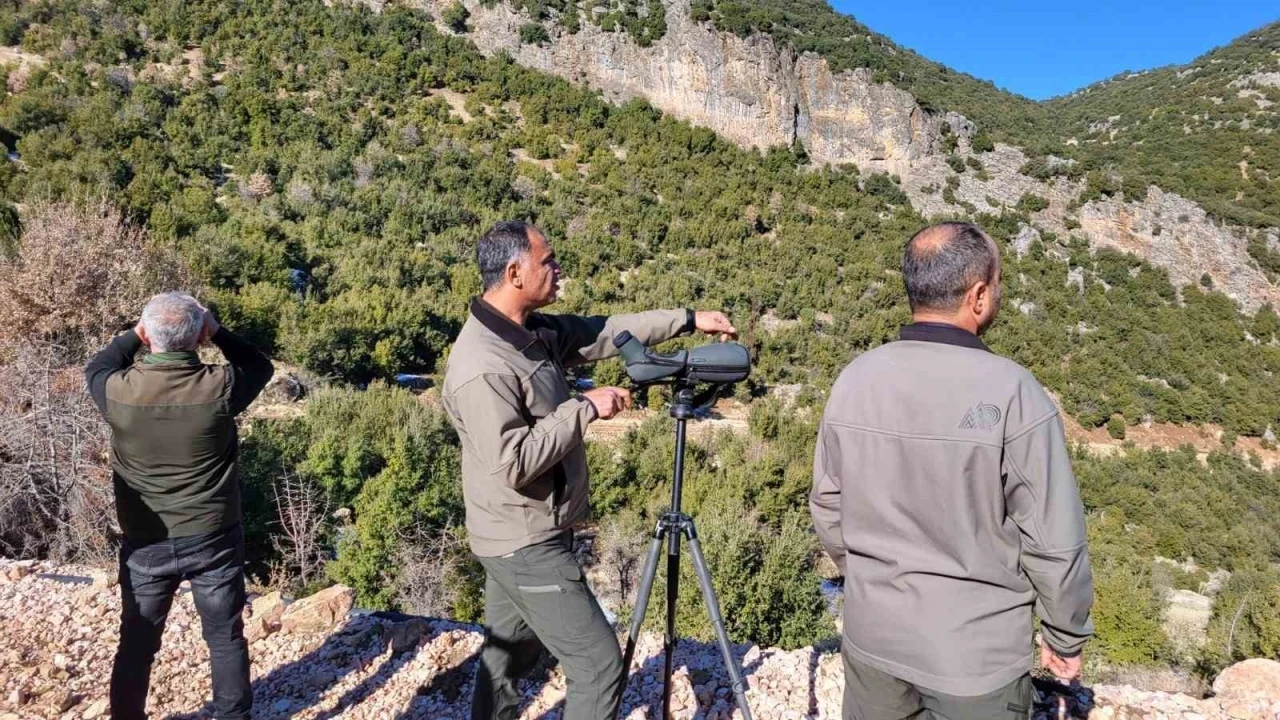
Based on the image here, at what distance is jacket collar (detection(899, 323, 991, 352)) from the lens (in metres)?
1.24

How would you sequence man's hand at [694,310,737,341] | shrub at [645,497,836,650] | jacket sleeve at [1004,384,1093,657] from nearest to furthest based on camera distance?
1. jacket sleeve at [1004,384,1093,657]
2. man's hand at [694,310,737,341]
3. shrub at [645,497,836,650]

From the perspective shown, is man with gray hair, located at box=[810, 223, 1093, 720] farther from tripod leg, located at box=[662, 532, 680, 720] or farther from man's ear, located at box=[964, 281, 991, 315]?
tripod leg, located at box=[662, 532, 680, 720]

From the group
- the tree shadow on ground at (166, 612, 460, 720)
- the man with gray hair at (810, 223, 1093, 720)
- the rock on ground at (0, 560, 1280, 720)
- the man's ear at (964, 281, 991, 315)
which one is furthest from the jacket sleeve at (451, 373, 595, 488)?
the tree shadow on ground at (166, 612, 460, 720)

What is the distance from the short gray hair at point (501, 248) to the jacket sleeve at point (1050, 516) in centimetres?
119

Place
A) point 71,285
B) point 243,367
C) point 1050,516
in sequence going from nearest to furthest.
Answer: point 1050,516 < point 243,367 < point 71,285

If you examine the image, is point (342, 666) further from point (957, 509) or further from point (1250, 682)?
point (1250, 682)

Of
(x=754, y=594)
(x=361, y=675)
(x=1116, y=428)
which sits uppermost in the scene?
(x=361, y=675)

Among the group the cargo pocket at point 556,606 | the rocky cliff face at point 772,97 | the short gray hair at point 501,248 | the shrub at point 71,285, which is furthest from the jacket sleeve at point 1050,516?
the rocky cliff face at point 772,97

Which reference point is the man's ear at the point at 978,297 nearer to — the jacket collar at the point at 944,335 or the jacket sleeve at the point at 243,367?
the jacket collar at the point at 944,335

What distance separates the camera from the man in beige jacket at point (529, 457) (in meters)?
1.51

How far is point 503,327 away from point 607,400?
12.9 inches

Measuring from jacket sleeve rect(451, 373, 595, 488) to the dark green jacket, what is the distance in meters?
0.97

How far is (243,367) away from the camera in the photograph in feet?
6.93

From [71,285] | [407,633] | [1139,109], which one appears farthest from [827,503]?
[1139,109]
